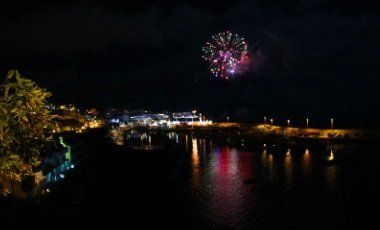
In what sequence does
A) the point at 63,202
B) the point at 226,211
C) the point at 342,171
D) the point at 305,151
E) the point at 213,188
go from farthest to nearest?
the point at 305,151
the point at 342,171
the point at 213,188
the point at 226,211
the point at 63,202

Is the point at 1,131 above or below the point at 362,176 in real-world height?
above

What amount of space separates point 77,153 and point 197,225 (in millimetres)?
22864

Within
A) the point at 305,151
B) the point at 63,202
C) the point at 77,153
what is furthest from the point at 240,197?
the point at 305,151

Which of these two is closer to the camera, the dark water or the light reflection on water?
the dark water

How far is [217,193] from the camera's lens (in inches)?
1340

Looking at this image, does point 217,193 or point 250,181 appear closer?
point 217,193

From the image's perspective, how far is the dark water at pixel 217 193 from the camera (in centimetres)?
2491

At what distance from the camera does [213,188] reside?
119 ft

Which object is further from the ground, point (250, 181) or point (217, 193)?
point (250, 181)

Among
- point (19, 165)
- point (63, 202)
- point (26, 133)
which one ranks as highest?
point (26, 133)

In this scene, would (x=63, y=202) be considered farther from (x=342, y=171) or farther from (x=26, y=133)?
(x=342, y=171)

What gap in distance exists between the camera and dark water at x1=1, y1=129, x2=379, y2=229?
24.9 meters

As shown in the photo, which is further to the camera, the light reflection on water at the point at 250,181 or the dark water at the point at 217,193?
the light reflection on water at the point at 250,181

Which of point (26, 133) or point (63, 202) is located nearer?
point (26, 133)
